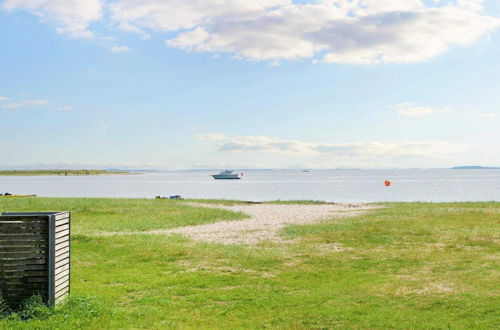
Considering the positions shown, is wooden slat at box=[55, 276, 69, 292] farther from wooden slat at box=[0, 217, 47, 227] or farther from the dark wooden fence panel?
wooden slat at box=[0, 217, 47, 227]

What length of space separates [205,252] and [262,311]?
9.86 meters

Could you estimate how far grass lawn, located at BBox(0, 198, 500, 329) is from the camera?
1159 centimetres

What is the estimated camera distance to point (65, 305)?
39.3 ft

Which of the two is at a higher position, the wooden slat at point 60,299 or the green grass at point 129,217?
the wooden slat at point 60,299

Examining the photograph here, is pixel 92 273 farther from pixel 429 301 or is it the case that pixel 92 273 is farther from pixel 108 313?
pixel 429 301

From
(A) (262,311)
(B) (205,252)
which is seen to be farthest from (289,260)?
(A) (262,311)

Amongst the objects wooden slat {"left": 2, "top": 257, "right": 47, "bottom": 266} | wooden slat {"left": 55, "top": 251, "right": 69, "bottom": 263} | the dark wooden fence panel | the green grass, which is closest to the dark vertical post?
the dark wooden fence panel

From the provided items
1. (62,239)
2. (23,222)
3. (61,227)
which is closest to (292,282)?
(62,239)

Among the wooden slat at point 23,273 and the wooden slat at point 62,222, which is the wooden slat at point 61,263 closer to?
the wooden slat at point 23,273

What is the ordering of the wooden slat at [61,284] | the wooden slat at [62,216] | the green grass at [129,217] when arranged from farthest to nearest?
the green grass at [129,217]
the wooden slat at [62,216]
the wooden slat at [61,284]

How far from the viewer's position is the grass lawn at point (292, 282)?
38.0 feet

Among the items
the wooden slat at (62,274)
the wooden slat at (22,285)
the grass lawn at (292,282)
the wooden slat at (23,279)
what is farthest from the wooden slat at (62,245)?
the grass lawn at (292,282)

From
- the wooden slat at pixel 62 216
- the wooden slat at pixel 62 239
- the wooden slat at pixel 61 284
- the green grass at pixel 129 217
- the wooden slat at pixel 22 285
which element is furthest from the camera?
the green grass at pixel 129 217

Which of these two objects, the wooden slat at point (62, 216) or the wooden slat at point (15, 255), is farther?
the wooden slat at point (62, 216)
